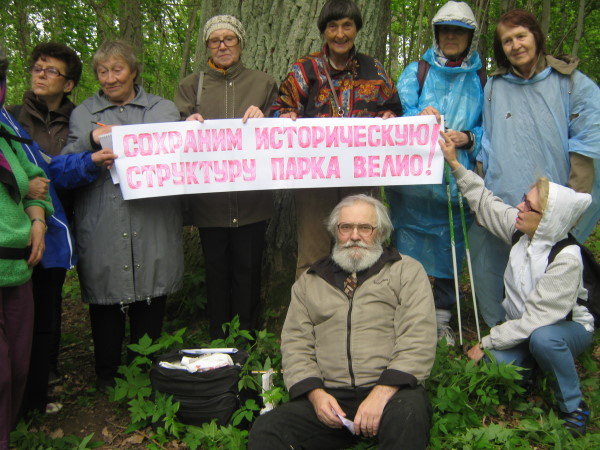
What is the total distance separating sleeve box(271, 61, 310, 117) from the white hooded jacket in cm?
177

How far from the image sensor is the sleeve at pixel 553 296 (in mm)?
3334

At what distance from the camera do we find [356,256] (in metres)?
3.23

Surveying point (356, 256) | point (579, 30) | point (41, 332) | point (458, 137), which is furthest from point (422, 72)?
point (579, 30)

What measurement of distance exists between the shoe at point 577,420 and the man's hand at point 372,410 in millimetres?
1335

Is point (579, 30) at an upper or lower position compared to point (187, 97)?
upper

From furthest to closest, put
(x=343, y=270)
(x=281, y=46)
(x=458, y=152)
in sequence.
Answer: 1. (x=281, y=46)
2. (x=458, y=152)
3. (x=343, y=270)

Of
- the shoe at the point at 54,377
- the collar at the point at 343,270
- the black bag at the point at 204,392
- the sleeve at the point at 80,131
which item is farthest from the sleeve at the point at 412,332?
the shoe at the point at 54,377

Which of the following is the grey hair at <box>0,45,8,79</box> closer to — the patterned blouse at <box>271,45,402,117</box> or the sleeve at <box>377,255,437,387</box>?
the patterned blouse at <box>271,45,402,117</box>

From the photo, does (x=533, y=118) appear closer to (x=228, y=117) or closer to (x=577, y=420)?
(x=577, y=420)

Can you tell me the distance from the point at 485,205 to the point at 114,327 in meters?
2.84

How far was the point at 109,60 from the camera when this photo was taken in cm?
361

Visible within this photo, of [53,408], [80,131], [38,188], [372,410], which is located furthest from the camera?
[53,408]

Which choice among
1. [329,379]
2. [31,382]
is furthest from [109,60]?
[329,379]

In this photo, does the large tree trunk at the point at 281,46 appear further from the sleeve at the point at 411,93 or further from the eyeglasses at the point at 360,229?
the eyeglasses at the point at 360,229
